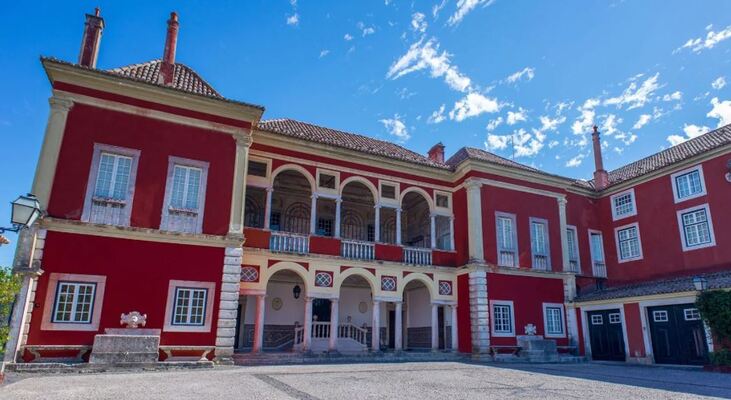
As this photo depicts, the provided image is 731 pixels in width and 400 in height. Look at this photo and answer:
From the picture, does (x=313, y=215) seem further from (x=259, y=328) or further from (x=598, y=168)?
(x=598, y=168)

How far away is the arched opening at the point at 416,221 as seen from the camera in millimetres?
20188

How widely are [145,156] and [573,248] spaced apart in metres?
17.4

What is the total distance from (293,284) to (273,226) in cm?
254

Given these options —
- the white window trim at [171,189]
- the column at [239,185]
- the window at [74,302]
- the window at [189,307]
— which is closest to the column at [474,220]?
the column at [239,185]

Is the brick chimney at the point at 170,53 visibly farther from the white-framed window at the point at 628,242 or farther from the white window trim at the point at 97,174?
the white-framed window at the point at 628,242

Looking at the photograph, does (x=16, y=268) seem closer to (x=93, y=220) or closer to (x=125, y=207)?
(x=93, y=220)

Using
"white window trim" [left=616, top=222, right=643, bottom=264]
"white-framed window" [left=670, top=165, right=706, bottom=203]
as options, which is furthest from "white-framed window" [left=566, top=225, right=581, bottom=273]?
"white-framed window" [left=670, top=165, right=706, bottom=203]

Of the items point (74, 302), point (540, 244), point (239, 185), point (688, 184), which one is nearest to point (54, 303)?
A: point (74, 302)

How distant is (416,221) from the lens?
21.1 m

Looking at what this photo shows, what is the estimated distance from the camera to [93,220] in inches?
478

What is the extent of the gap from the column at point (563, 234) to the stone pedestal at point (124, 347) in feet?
51.0

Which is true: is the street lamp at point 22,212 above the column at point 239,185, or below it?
below

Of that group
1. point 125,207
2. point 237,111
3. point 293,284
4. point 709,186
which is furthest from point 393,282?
point 709,186

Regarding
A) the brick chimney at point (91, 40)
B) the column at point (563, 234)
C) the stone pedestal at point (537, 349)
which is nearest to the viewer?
the brick chimney at point (91, 40)
